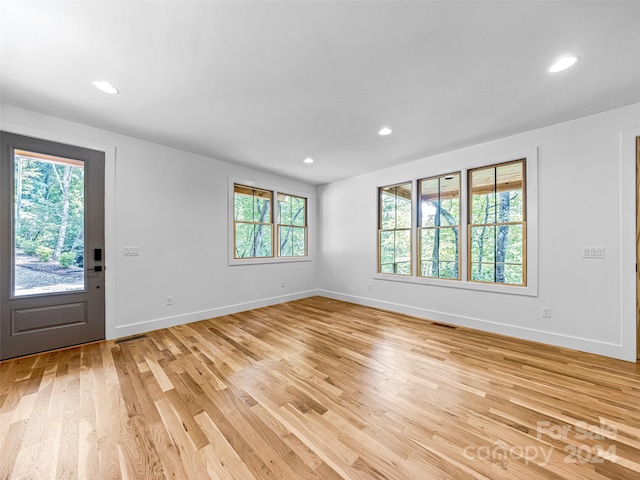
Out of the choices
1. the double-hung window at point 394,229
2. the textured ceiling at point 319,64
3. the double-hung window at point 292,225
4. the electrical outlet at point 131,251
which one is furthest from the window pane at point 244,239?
the double-hung window at point 394,229

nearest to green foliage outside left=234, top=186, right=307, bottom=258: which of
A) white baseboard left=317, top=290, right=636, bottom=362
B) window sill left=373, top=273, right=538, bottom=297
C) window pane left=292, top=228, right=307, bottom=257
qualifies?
window pane left=292, top=228, right=307, bottom=257

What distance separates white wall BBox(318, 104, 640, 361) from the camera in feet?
8.82

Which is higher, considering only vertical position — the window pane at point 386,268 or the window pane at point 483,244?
the window pane at point 483,244

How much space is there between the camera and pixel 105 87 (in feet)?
7.59

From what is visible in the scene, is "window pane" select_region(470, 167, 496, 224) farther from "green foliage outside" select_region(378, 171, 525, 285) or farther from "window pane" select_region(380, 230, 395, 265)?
"window pane" select_region(380, 230, 395, 265)

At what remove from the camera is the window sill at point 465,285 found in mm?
3260

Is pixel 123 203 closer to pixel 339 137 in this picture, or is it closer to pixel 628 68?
pixel 339 137

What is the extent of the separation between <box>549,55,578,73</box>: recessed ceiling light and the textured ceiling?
59 millimetres

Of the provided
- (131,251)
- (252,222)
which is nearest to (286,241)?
(252,222)

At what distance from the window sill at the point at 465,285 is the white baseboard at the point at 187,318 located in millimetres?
2221

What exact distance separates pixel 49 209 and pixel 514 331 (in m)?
5.94

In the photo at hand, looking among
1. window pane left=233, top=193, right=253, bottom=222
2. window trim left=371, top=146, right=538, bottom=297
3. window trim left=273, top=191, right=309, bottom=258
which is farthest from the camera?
window trim left=273, top=191, right=309, bottom=258

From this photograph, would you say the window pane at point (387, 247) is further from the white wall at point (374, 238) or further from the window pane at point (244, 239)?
the window pane at point (244, 239)

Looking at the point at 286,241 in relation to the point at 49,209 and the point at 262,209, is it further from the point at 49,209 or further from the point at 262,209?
the point at 49,209
